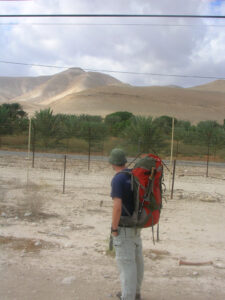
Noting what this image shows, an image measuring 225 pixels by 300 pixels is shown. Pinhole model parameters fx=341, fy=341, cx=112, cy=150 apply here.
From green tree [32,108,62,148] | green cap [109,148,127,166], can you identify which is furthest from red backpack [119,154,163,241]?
green tree [32,108,62,148]

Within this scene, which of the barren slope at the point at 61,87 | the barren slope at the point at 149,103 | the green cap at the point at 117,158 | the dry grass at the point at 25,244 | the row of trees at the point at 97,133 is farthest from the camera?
the barren slope at the point at 61,87

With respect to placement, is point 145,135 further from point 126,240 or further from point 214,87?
point 214,87

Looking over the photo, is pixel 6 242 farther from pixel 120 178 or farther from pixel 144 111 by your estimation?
pixel 144 111

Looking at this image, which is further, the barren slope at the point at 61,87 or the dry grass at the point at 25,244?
the barren slope at the point at 61,87

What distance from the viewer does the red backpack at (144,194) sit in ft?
10.7

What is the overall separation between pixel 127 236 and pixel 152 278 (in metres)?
1.16

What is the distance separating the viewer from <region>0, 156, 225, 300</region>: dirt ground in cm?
385

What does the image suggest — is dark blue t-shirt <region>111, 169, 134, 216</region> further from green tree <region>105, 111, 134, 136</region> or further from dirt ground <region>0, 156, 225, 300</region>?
green tree <region>105, 111, 134, 136</region>

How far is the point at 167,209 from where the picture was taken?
7.97 meters

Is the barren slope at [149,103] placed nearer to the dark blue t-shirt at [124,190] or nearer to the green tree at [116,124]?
the green tree at [116,124]

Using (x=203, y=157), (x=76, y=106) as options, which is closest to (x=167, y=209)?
(x=203, y=157)

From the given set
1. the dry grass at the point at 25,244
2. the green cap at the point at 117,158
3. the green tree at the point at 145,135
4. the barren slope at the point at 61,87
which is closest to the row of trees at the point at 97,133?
the green tree at the point at 145,135

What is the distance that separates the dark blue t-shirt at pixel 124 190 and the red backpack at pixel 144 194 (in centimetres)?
4

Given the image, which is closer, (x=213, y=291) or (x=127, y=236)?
(x=127, y=236)
